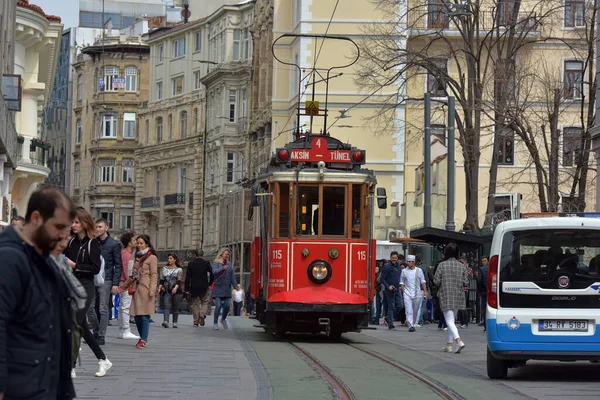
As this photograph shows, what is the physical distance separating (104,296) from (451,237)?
1307cm

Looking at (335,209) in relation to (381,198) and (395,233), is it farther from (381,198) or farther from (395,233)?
(395,233)

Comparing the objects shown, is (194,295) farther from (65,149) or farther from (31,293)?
(65,149)

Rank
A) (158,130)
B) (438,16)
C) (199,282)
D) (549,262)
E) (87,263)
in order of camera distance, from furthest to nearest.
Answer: (158,130), (438,16), (199,282), (549,262), (87,263)

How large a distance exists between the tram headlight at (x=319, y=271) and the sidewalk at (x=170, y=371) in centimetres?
163

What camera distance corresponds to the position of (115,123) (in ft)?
312

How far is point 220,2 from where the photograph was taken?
90188 millimetres

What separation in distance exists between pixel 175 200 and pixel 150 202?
13.8ft

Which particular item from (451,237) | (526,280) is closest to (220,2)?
(451,237)

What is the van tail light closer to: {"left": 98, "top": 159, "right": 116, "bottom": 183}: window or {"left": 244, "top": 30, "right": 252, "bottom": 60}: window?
{"left": 244, "top": 30, "right": 252, "bottom": 60}: window

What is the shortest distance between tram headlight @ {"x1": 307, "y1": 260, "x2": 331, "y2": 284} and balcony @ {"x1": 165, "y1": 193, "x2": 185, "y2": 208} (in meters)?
62.5

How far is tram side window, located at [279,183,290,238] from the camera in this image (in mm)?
22453

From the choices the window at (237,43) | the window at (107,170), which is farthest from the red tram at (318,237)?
the window at (107,170)

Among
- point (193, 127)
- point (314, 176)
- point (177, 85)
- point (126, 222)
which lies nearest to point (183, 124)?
point (193, 127)

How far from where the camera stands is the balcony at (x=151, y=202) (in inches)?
3482
